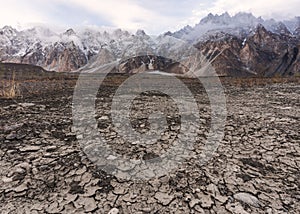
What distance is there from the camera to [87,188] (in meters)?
2.42

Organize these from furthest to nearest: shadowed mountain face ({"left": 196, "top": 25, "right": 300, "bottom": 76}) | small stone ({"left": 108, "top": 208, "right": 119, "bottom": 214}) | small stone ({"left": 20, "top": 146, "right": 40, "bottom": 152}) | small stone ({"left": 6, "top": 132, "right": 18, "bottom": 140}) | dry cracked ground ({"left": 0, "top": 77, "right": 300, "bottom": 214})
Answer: shadowed mountain face ({"left": 196, "top": 25, "right": 300, "bottom": 76}) → small stone ({"left": 6, "top": 132, "right": 18, "bottom": 140}) → small stone ({"left": 20, "top": 146, "right": 40, "bottom": 152}) → dry cracked ground ({"left": 0, "top": 77, "right": 300, "bottom": 214}) → small stone ({"left": 108, "top": 208, "right": 119, "bottom": 214})

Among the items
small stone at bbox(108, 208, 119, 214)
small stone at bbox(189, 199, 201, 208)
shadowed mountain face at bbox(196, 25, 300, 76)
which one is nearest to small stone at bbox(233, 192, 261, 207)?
small stone at bbox(189, 199, 201, 208)

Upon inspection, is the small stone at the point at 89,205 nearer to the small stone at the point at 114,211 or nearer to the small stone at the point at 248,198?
the small stone at the point at 114,211

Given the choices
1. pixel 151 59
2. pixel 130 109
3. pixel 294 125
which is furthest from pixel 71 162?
pixel 151 59

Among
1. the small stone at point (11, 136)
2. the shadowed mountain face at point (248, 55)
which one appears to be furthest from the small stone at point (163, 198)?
the shadowed mountain face at point (248, 55)

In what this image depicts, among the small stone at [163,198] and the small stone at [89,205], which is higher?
the small stone at [163,198]

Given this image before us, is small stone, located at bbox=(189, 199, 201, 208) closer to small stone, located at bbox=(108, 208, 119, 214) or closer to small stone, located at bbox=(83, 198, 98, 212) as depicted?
small stone, located at bbox=(108, 208, 119, 214)

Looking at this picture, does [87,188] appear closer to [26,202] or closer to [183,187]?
[26,202]

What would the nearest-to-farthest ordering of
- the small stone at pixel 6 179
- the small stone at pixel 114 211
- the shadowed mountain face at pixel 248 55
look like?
the small stone at pixel 114 211, the small stone at pixel 6 179, the shadowed mountain face at pixel 248 55

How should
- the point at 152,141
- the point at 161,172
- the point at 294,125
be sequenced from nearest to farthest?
the point at 161,172, the point at 152,141, the point at 294,125

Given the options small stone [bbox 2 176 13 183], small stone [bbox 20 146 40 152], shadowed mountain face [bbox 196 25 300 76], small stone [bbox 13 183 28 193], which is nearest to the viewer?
small stone [bbox 13 183 28 193]

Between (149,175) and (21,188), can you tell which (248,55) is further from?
(21,188)

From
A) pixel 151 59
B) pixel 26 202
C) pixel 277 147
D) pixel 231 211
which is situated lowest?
pixel 26 202

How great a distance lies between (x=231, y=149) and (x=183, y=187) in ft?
4.82
